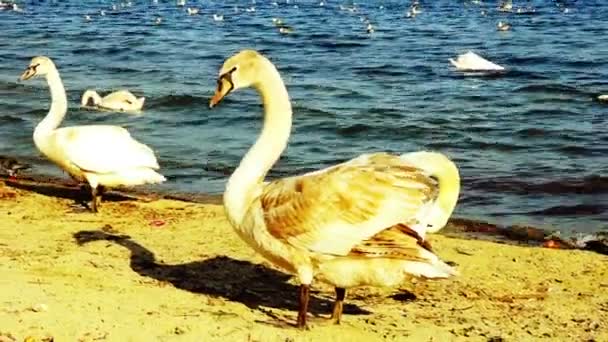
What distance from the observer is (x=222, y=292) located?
741 cm

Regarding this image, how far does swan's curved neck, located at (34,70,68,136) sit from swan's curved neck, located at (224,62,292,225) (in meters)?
5.75

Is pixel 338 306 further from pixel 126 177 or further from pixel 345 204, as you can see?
pixel 126 177

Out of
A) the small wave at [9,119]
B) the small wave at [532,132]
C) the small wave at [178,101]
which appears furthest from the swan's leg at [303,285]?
the small wave at [178,101]

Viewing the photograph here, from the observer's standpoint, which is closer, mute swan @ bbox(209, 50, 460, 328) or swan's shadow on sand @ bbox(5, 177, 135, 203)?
mute swan @ bbox(209, 50, 460, 328)

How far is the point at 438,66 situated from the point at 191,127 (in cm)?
836

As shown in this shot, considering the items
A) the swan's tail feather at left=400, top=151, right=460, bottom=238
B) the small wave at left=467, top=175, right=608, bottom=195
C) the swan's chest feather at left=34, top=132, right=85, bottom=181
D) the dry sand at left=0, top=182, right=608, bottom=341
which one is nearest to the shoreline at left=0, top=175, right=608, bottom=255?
the swan's chest feather at left=34, top=132, right=85, bottom=181

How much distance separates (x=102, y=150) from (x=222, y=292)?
417 cm

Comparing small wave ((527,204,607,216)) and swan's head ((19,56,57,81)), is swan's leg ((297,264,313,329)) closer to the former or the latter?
small wave ((527,204,607,216))

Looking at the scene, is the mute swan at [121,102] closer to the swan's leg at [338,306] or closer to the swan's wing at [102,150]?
the swan's wing at [102,150]

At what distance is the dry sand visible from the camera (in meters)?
6.14

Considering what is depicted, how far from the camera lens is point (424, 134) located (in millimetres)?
16000

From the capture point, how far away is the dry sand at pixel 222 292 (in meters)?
6.14

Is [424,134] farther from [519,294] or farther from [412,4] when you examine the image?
[412,4]

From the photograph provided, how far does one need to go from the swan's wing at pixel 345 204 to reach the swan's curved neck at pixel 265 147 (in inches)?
9.4
